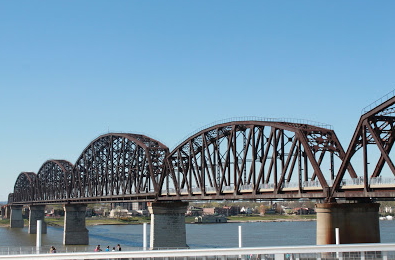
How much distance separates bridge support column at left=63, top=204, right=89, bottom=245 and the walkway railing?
310 ft

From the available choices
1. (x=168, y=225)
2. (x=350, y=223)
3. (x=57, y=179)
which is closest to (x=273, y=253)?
(x=350, y=223)

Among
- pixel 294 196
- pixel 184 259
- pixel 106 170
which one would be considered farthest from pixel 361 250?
pixel 106 170

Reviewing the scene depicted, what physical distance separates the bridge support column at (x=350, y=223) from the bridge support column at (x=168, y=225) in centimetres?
3760

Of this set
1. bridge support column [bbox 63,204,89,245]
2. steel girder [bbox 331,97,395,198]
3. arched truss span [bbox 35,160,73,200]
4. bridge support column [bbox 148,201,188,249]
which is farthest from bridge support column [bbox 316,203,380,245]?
arched truss span [bbox 35,160,73,200]

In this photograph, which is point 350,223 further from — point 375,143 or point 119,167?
point 119,167

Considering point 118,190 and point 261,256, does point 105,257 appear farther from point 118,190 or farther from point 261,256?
point 118,190

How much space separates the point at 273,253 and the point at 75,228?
10392cm

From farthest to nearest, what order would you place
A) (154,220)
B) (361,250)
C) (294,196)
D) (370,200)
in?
(154,220), (294,196), (370,200), (361,250)

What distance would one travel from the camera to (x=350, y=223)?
52.1 meters

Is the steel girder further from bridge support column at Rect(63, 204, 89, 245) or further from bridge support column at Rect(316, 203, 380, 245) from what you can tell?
bridge support column at Rect(63, 204, 89, 245)

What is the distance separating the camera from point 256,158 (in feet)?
242

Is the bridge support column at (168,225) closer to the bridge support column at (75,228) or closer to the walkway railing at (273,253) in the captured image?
the bridge support column at (75,228)

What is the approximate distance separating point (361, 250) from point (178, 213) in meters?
58.1

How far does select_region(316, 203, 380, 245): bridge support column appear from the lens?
169 feet
